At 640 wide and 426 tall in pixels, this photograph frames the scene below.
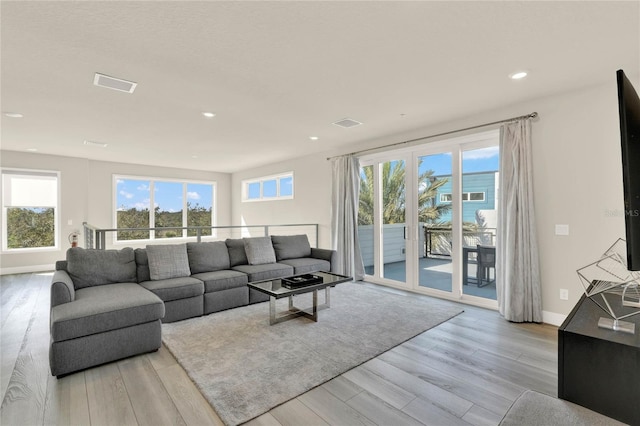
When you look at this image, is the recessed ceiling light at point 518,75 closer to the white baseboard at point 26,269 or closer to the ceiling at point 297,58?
the ceiling at point 297,58

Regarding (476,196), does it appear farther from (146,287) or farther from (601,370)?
(146,287)

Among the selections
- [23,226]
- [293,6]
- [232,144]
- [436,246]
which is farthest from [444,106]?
[23,226]

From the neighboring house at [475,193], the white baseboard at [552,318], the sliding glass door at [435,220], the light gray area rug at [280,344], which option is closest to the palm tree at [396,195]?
the sliding glass door at [435,220]

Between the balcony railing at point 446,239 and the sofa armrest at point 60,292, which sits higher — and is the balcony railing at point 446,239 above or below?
above

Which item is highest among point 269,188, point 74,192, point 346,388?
point 269,188

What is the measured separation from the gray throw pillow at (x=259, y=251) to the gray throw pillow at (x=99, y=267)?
1525 mm

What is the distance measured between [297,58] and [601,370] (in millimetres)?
2598

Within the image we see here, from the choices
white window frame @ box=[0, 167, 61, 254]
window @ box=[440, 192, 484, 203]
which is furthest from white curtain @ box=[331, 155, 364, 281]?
white window frame @ box=[0, 167, 61, 254]

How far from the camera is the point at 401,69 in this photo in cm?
271

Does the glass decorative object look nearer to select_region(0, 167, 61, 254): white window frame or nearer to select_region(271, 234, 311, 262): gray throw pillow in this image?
select_region(271, 234, 311, 262): gray throw pillow

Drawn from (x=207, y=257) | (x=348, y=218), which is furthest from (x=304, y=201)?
(x=207, y=257)

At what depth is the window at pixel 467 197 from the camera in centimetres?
411

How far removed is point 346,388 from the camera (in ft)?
7.04

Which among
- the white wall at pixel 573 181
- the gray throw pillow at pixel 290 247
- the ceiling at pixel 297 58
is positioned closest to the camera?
the ceiling at pixel 297 58
